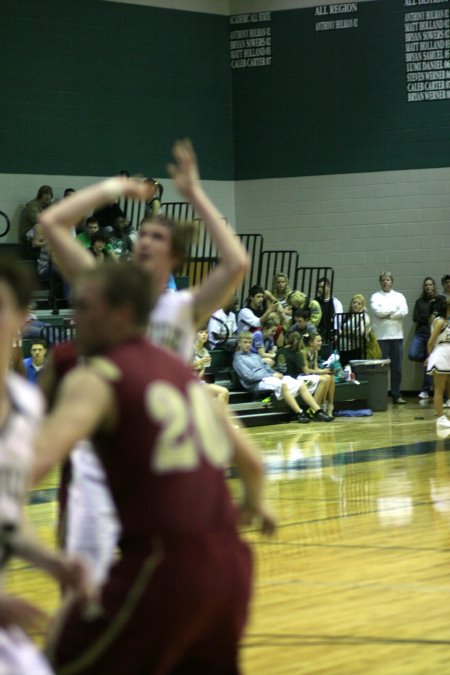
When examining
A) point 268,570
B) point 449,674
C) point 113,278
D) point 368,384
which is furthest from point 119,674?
point 368,384

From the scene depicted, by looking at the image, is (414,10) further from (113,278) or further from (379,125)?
(113,278)

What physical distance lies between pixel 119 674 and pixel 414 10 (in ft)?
60.2

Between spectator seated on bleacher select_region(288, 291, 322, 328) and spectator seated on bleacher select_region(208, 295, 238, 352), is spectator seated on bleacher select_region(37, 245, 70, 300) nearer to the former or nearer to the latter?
spectator seated on bleacher select_region(208, 295, 238, 352)

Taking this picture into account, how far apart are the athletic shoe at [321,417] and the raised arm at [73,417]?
13394 mm

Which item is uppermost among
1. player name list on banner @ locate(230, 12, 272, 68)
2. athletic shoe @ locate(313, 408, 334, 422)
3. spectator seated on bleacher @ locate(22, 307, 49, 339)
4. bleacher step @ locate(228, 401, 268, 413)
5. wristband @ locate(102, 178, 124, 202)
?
player name list on banner @ locate(230, 12, 272, 68)

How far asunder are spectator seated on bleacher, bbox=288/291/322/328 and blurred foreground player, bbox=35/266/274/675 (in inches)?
579

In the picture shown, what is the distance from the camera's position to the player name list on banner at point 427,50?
19578 mm

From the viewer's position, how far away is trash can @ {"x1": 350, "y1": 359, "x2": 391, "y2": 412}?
17.8 metres

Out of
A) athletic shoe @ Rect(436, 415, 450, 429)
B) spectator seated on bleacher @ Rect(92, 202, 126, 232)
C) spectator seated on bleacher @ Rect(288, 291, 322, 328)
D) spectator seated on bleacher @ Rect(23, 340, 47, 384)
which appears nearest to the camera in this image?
spectator seated on bleacher @ Rect(23, 340, 47, 384)

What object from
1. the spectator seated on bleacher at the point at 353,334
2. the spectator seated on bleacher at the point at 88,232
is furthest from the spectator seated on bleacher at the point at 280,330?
the spectator seated on bleacher at the point at 88,232

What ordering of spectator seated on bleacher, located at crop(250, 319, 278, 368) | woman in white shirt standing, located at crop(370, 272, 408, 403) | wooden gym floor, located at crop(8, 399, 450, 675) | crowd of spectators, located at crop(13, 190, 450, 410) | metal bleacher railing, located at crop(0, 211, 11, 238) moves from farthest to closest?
woman in white shirt standing, located at crop(370, 272, 408, 403) < metal bleacher railing, located at crop(0, 211, 11, 238) < spectator seated on bleacher, located at crop(250, 319, 278, 368) < crowd of spectators, located at crop(13, 190, 450, 410) < wooden gym floor, located at crop(8, 399, 450, 675)

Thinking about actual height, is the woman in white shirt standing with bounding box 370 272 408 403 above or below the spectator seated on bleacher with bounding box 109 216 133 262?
below

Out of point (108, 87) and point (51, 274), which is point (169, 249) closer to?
point (51, 274)

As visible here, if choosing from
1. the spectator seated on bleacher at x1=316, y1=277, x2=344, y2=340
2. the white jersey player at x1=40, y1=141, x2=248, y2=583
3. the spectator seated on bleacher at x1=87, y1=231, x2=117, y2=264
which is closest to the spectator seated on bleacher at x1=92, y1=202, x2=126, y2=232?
the spectator seated on bleacher at x1=87, y1=231, x2=117, y2=264
